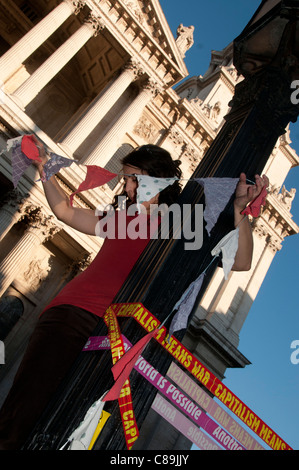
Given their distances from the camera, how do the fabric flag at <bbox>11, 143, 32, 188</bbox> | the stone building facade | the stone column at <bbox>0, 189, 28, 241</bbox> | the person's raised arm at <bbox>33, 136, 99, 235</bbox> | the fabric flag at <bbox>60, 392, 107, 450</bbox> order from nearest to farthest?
the fabric flag at <bbox>60, 392, 107, 450</bbox> < the person's raised arm at <bbox>33, 136, 99, 235</bbox> < the fabric flag at <bbox>11, 143, 32, 188</bbox> < the stone column at <bbox>0, 189, 28, 241</bbox> < the stone building facade

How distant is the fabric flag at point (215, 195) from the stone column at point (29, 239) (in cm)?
986

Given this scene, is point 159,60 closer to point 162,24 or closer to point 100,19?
point 162,24

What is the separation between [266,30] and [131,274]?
2398mm

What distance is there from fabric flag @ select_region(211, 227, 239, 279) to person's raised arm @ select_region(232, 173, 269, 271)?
88 mm

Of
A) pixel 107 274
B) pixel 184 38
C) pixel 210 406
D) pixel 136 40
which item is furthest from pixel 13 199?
pixel 184 38

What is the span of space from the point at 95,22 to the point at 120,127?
394 centimetres

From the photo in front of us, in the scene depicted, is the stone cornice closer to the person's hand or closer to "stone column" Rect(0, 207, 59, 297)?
"stone column" Rect(0, 207, 59, 297)

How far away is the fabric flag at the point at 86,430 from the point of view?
5.94 feet

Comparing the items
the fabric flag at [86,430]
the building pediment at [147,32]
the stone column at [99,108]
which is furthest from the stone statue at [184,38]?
the fabric flag at [86,430]

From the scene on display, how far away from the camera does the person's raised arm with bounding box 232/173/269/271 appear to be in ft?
8.57

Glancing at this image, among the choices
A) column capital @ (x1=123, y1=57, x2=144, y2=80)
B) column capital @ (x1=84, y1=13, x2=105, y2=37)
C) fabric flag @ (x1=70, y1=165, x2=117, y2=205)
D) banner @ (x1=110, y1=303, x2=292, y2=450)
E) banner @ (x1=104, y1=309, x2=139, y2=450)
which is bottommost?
banner @ (x1=104, y1=309, x2=139, y2=450)

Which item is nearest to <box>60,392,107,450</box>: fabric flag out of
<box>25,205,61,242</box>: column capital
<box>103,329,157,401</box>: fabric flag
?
<box>103,329,157,401</box>: fabric flag

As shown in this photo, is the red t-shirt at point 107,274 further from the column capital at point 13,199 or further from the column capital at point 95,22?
the column capital at point 95,22

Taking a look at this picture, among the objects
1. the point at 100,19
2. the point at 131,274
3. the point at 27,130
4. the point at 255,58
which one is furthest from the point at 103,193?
Answer: the point at 131,274
